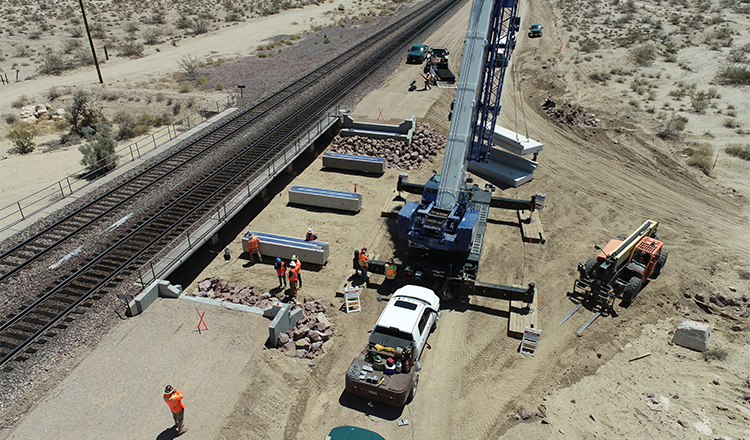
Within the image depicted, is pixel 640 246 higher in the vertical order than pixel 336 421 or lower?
higher

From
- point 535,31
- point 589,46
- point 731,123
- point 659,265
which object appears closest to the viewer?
point 659,265

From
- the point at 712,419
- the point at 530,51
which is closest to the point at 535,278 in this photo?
the point at 712,419

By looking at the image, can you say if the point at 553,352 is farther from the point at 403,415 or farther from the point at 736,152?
the point at 736,152

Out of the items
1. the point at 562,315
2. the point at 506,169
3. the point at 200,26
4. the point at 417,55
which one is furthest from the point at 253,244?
the point at 200,26

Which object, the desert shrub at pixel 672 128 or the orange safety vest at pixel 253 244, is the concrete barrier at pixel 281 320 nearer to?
the orange safety vest at pixel 253 244

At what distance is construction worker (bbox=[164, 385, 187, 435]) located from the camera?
10320 mm

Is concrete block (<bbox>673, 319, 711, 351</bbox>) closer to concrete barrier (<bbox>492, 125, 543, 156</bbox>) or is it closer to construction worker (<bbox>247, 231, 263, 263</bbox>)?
concrete barrier (<bbox>492, 125, 543, 156</bbox>)

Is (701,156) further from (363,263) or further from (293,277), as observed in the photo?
(293,277)

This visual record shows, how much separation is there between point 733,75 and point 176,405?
49057 mm

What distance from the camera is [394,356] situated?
1238cm

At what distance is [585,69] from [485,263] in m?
34.7

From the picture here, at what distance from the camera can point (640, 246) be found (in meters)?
17.1

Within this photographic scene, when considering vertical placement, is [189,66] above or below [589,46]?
below

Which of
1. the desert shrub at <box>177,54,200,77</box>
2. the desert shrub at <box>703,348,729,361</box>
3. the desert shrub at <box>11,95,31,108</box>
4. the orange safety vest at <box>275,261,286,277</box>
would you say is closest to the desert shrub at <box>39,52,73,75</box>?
the desert shrub at <box>11,95,31,108</box>
